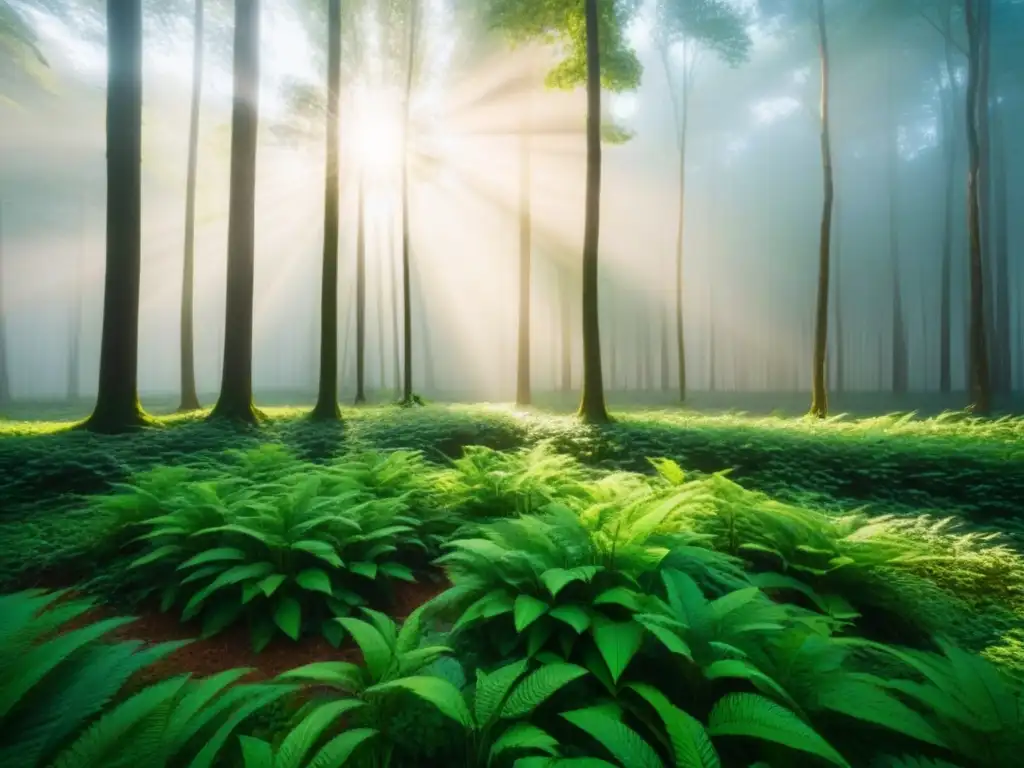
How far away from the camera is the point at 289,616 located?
11.4 feet

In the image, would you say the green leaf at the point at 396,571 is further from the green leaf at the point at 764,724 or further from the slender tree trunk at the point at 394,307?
the slender tree trunk at the point at 394,307

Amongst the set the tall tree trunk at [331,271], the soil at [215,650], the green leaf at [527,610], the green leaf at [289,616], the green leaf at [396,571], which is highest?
the tall tree trunk at [331,271]

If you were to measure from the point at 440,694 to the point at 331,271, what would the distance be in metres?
11.3

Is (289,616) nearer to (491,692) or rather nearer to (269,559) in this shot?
→ (269,559)

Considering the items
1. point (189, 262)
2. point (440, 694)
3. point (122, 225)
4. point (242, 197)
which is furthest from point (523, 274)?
point (440, 694)

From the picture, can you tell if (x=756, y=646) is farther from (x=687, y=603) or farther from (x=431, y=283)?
(x=431, y=283)

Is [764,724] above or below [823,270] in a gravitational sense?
below

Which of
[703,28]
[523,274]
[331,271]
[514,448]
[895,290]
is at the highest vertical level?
[703,28]

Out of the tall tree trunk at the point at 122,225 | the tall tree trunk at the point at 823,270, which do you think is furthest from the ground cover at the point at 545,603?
the tall tree trunk at the point at 823,270

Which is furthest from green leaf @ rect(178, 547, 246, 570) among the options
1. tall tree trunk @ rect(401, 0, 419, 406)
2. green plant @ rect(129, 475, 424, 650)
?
tall tree trunk @ rect(401, 0, 419, 406)

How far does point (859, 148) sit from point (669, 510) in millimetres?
51117

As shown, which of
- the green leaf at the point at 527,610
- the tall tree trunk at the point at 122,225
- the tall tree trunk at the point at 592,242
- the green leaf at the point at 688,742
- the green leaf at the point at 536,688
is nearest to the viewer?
the green leaf at the point at 688,742

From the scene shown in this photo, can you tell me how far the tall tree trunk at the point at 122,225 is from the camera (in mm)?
9070

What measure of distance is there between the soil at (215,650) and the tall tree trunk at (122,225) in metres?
6.59
